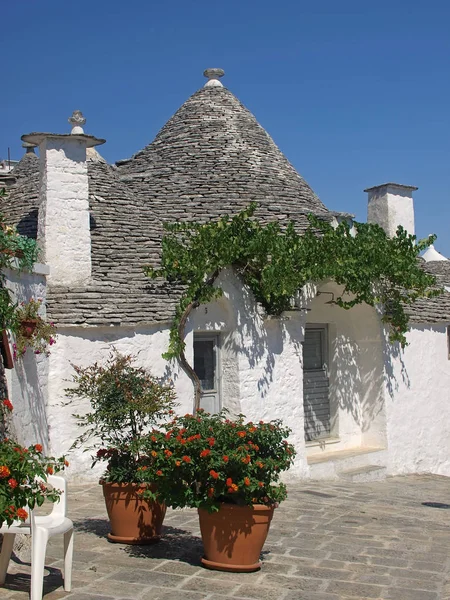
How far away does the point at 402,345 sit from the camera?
43.6 feet

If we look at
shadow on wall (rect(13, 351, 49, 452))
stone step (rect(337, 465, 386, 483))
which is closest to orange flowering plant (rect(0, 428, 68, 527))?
shadow on wall (rect(13, 351, 49, 452))

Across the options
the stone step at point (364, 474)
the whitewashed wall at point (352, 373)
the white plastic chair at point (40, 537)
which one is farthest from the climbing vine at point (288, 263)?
the white plastic chair at point (40, 537)

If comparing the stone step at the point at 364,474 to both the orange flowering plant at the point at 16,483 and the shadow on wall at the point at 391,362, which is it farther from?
the orange flowering plant at the point at 16,483

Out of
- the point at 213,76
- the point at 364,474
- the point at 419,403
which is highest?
the point at 213,76

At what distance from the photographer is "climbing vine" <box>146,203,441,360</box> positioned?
10.8 metres

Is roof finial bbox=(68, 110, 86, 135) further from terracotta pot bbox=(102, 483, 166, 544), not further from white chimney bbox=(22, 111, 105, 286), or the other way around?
terracotta pot bbox=(102, 483, 166, 544)

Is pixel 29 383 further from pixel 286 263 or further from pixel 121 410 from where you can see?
pixel 286 263

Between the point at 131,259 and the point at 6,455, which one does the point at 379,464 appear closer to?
the point at 131,259

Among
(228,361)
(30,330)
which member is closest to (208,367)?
(228,361)

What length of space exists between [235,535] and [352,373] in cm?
775

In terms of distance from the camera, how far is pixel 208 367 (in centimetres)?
1141

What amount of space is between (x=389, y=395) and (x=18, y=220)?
22.2 feet

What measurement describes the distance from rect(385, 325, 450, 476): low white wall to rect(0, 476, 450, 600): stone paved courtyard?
3816 millimetres

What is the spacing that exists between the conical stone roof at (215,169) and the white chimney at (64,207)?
2.27 m
